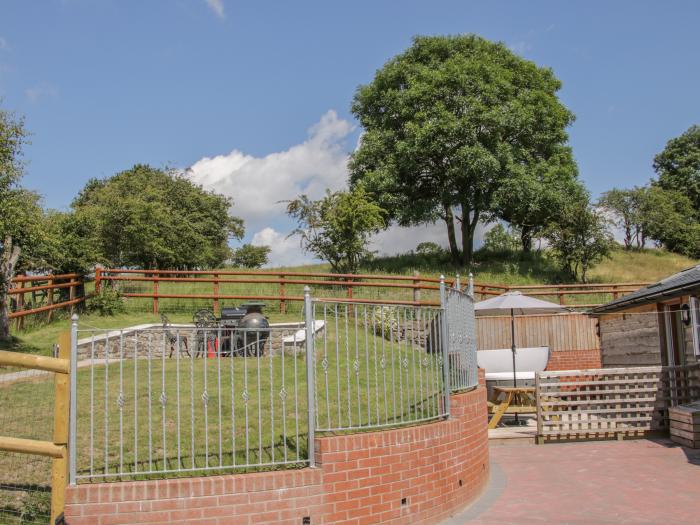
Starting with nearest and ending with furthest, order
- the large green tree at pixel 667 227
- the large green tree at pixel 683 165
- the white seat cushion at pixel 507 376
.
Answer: the white seat cushion at pixel 507 376
the large green tree at pixel 667 227
the large green tree at pixel 683 165

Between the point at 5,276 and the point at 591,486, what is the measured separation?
1224 centimetres

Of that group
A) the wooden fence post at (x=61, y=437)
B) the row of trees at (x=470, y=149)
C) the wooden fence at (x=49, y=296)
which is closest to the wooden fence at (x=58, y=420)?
the wooden fence post at (x=61, y=437)

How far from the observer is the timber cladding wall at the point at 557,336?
17.9 m

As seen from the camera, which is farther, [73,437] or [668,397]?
[668,397]

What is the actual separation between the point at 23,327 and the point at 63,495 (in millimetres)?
11932

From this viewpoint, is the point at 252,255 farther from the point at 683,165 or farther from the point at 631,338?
the point at 631,338

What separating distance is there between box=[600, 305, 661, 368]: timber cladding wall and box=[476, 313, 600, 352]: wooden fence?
1.78ft

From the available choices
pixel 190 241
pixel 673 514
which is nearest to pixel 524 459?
pixel 673 514

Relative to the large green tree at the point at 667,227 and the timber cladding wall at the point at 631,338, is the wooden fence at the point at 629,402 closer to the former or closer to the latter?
the timber cladding wall at the point at 631,338

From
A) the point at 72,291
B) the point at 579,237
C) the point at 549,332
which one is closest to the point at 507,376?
the point at 549,332

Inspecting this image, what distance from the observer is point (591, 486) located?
25.2 feet

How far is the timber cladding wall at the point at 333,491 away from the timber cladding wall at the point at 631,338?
9.05 meters

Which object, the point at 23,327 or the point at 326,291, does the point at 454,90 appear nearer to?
the point at 326,291

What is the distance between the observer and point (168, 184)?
4644 cm
